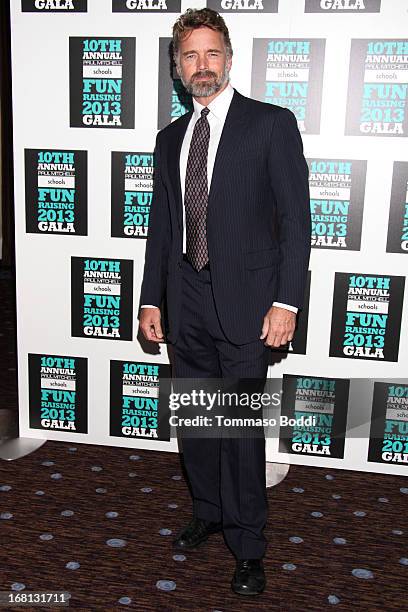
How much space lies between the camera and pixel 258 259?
81.4 inches

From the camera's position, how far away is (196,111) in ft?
7.15

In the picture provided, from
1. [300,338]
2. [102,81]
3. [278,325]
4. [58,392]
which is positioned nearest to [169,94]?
[102,81]

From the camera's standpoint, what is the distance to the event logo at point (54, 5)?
2822 millimetres

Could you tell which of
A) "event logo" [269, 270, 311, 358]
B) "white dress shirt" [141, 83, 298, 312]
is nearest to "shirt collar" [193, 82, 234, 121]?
"white dress shirt" [141, 83, 298, 312]

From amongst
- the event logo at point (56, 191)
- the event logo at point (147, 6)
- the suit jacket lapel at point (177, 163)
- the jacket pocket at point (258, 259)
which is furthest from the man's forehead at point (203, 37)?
the event logo at point (56, 191)

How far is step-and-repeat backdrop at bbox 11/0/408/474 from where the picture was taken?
271cm

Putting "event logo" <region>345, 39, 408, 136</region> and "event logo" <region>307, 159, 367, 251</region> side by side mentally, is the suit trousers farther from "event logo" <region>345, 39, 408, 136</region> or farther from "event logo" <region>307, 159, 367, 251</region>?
"event logo" <region>345, 39, 408, 136</region>

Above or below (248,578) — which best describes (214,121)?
above

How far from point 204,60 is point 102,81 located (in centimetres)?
95

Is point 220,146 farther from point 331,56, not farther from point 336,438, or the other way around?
point 336,438

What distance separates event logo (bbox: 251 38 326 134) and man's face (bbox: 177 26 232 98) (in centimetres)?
71

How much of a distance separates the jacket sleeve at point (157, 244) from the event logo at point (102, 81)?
0.60m

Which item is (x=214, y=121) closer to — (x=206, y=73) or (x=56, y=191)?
(x=206, y=73)

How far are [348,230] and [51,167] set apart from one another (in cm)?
134
